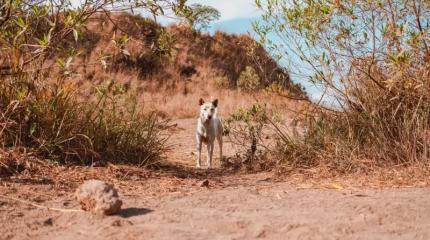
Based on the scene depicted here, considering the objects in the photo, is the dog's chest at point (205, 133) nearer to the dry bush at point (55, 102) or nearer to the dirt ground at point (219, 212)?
the dry bush at point (55, 102)

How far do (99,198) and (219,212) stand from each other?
29.0 inches

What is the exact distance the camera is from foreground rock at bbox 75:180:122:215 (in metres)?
3.50

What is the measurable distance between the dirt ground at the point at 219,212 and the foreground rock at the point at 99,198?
54 mm

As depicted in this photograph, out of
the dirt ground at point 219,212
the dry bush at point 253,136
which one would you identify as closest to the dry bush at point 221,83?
the dry bush at point 253,136

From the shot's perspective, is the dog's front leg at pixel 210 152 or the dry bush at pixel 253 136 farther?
the dog's front leg at pixel 210 152

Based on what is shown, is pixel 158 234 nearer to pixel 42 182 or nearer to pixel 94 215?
pixel 94 215

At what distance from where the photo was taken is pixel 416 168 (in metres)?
5.07

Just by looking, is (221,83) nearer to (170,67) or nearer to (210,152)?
(170,67)

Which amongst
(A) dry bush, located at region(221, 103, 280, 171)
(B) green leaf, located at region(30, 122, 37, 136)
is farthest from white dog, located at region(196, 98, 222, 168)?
(B) green leaf, located at region(30, 122, 37, 136)

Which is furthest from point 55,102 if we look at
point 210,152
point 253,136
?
point 210,152

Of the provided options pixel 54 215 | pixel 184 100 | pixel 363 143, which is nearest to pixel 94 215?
pixel 54 215

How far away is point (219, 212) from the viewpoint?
3.63 m

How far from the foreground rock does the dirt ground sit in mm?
54

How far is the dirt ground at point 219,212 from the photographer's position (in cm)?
323
